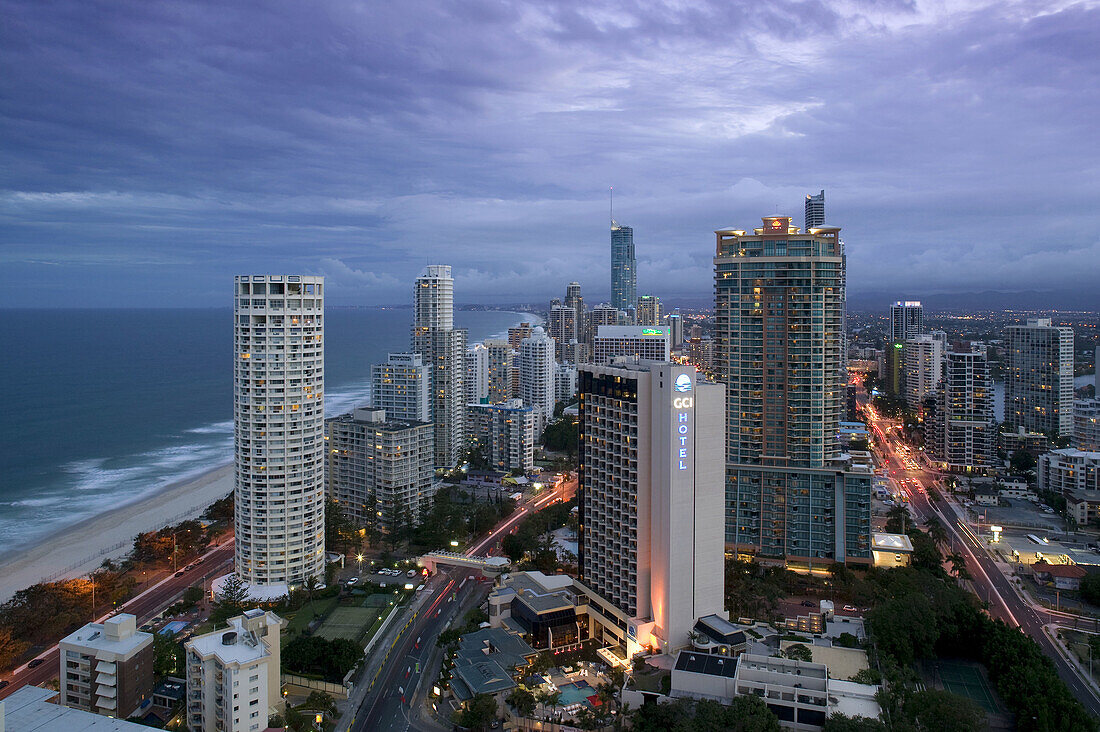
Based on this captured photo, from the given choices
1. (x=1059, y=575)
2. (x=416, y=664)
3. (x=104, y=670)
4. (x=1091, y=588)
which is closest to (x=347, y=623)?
(x=416, y=664)

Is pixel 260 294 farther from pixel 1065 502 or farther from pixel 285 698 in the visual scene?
pixel 1065 502

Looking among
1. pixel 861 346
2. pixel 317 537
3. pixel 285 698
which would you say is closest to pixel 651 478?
pixel 285 698

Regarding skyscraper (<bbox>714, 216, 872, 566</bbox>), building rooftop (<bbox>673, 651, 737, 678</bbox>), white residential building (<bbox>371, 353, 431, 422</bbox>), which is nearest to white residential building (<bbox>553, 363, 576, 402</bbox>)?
white residential building (<bbox>371, 353, 431, 422</bbox>)

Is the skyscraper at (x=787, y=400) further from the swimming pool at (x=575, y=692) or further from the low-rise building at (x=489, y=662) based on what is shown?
the low-rise building at (x=489, y=662)

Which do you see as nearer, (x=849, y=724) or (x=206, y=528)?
(x=849, y=724)

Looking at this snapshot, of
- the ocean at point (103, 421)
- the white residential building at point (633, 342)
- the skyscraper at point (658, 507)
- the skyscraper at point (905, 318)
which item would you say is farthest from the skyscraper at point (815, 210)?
the skyscraper at point (658, 507)

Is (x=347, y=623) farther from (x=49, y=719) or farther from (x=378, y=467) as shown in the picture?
(x=378, y=467)
